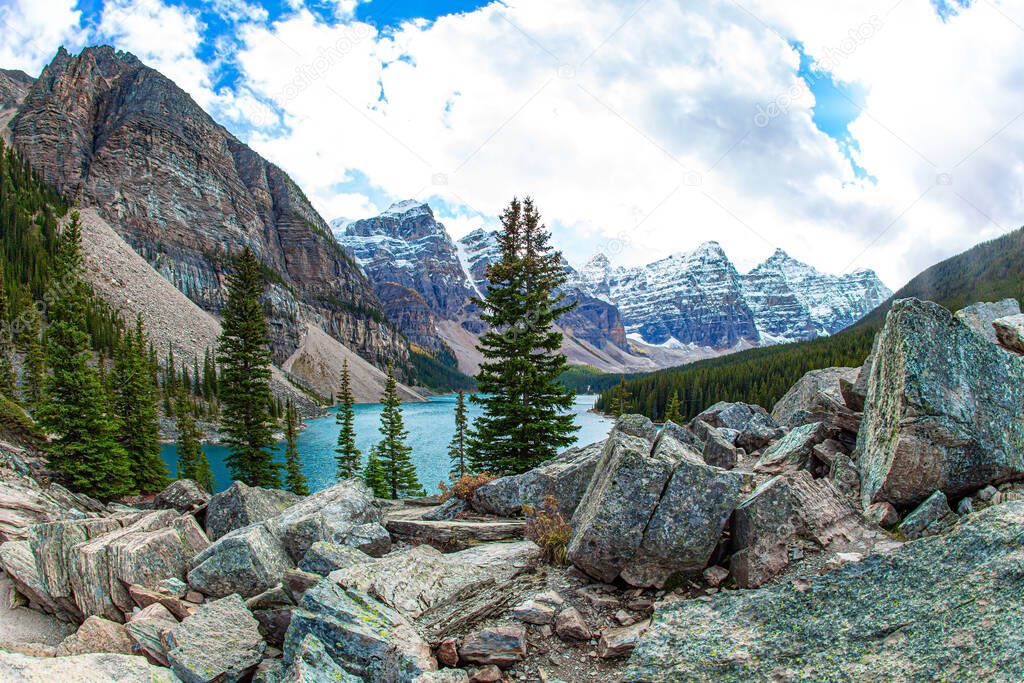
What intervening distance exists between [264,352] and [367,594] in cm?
2732

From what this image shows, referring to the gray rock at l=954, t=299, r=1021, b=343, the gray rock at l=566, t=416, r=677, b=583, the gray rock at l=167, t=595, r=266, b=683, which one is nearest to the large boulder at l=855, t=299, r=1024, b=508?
the gray rock at l=566, t=416, r=677, b=583

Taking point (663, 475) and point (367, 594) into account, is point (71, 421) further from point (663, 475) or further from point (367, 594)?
point (663, 475)

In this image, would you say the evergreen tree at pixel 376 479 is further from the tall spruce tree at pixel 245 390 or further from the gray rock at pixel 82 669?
the gray rock at pixel 82 669

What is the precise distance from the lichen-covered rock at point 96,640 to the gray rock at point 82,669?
4.99 feet

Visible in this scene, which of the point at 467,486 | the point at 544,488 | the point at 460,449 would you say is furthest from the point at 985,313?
the point at 460,449

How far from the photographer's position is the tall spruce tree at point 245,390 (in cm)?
2995

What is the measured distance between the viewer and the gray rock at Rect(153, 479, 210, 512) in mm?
15492

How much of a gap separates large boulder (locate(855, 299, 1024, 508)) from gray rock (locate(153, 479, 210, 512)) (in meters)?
18.0

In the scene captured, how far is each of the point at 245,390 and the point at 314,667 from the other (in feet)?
95.6

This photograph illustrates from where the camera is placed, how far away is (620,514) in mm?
7129

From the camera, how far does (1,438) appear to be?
1788cm

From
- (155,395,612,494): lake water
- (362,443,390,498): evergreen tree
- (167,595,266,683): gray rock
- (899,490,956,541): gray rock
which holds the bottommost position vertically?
(155,395,612,494): lake water

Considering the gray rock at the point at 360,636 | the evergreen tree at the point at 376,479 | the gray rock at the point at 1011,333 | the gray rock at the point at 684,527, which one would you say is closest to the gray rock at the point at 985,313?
the gray rock at the point at 1011,333

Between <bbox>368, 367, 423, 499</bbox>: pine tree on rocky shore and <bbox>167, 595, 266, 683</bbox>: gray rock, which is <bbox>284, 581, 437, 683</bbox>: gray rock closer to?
<bbox>167, 595, 266, 683</bbox>: gray rock
